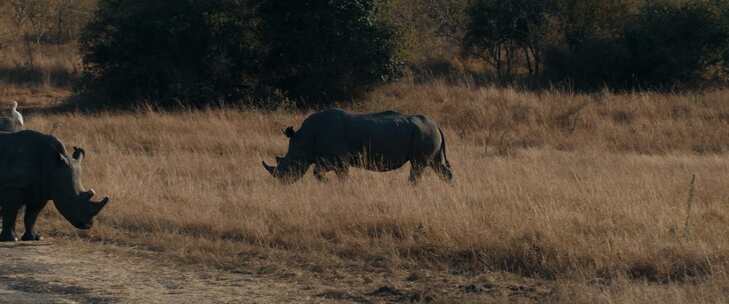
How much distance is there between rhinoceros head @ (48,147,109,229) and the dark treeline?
42.2 feet

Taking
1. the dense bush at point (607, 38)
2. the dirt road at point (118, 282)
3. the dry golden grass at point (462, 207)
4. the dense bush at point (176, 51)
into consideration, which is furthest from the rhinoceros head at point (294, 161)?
the dense bush at point (607, 38)

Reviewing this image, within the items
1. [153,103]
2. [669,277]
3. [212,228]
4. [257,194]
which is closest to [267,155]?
[257,194]

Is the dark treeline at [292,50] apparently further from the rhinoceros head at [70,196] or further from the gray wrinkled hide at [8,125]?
the rhinoceros head at [70,196]

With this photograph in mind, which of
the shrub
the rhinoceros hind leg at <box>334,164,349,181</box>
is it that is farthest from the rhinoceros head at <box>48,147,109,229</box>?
the shrub

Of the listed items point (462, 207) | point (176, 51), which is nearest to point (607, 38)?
point (176, 51)

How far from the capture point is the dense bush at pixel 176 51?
79.2 ft

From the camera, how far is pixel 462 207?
10641 mm

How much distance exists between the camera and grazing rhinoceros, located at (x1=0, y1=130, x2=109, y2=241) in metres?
10.2

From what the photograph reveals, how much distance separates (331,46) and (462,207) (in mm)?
14447

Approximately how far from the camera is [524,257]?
346 inches

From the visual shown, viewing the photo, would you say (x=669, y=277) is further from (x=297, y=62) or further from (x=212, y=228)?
(x=297, y=62)

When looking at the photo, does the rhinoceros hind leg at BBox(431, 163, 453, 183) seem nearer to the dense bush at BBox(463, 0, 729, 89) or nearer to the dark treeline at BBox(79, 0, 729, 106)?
the dark treeline at BBox(79, 0, 729, 106)

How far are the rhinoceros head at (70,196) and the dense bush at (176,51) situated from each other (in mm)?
13628

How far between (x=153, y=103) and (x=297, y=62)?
3.41 m
